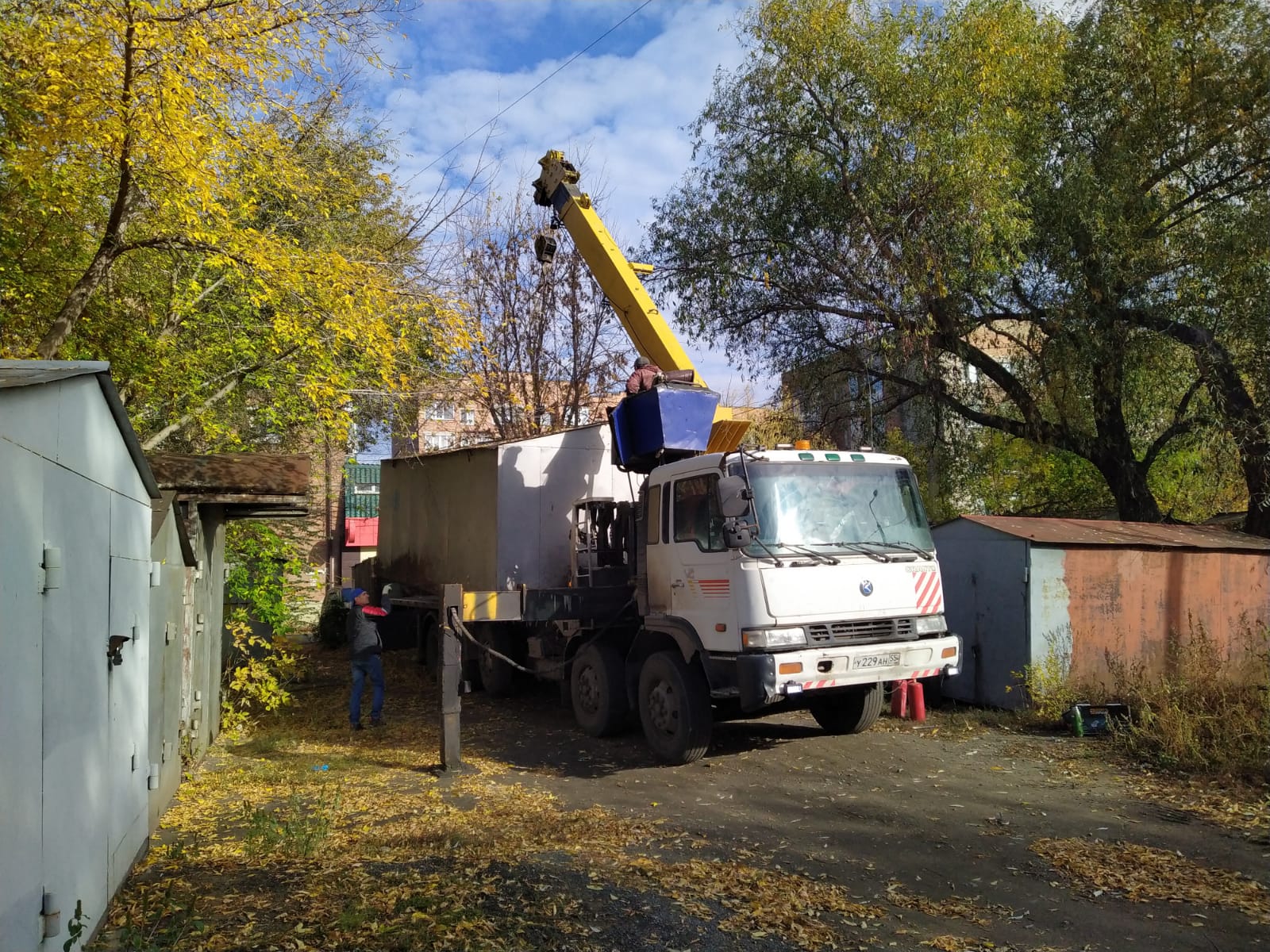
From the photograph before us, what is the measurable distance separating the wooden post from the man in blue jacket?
78.8 inches

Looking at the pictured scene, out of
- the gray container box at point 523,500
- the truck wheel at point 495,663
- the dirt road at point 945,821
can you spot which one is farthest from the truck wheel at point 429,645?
the dirt road at point 945,821

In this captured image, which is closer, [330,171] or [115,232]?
[115,232]

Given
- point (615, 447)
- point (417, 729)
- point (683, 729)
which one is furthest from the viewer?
point (417, 729)

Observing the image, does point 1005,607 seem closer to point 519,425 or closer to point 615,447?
point 615,447

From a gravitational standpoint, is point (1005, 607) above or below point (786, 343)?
below

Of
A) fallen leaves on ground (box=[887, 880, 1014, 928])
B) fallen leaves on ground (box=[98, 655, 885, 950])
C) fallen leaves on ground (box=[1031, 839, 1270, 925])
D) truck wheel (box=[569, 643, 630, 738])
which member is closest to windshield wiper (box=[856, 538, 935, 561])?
fallen leaves on ground (box=[1031, 839, 1270, 925])

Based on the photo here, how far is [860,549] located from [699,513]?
4.57 ft

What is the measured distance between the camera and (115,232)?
820 centimetres

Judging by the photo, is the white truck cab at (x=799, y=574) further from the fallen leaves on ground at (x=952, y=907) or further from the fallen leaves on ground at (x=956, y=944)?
the fallen leaves on ground at (x=956, y=944)

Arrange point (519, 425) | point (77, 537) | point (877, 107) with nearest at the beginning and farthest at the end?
point (77, 537) → point (877, 107) → point (519, 425)

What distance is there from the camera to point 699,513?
8180 mm

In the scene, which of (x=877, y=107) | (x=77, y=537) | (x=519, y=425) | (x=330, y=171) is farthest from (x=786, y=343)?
(x=77, y=537)

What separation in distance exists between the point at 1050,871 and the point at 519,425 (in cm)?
1601

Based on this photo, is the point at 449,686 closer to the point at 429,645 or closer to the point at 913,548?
the point at 913,548
